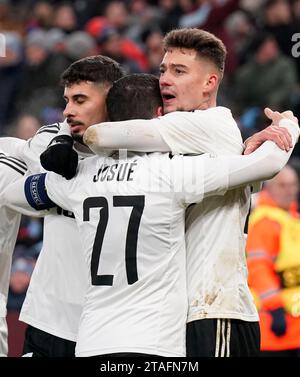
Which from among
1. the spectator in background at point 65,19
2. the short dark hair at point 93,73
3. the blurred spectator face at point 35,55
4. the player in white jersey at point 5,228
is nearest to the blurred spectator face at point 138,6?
the spectator in background at point 65,19

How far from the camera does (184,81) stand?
4.16 m

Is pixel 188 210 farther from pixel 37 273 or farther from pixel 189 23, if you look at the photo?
pixel 189 23

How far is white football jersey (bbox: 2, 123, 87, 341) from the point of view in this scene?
4.29 meters

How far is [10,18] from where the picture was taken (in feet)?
37.9

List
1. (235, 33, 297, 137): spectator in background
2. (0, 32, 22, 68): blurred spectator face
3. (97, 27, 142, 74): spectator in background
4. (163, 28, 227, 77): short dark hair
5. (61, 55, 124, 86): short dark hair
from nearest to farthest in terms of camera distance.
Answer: (163, 28, 227, 77): short dark hair, (61, 55, 124, 86): short dark hair, (235, 33, 297, 137): spectator in background, (97, 27, 142, 74): spectator in background, (0, 32, 22, 68): blurred spectator face

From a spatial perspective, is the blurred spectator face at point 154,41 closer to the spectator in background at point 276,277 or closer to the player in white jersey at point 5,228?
the spectator in background at point 276,277

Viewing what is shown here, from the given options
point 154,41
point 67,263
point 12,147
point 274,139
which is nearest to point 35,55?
point 154,41

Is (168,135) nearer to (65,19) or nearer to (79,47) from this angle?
(79,47)

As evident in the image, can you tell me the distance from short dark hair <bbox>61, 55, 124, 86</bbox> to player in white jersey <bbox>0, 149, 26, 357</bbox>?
0.46m

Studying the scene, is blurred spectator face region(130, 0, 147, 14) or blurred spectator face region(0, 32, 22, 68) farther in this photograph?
blurred spectator face region(130, 0, 147, 14)

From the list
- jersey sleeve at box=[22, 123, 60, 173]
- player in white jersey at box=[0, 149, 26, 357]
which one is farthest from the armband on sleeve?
player in white jersey at box=[0, 149, 26, 357]

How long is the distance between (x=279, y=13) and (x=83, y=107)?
602 cm

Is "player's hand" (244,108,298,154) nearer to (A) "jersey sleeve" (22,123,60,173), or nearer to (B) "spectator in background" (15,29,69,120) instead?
(A) "jersey sleeve" (22,123,60,173)
